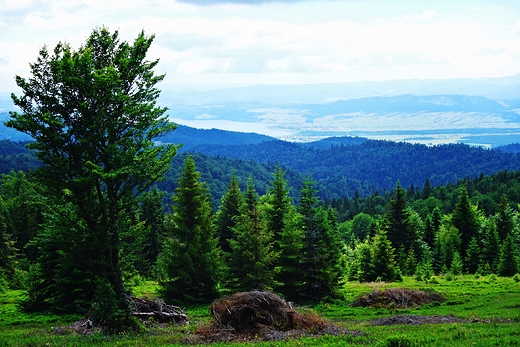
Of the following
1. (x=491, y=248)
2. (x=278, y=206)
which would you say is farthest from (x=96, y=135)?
(x=491, y=248)

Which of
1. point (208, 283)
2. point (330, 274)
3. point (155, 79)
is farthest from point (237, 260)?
point (155, 79)

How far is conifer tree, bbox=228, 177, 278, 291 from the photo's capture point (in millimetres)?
27703

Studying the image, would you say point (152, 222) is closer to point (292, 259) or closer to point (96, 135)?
point (292, 259)

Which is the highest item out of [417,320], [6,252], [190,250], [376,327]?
[190,250]

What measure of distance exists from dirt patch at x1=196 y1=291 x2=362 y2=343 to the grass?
1.10 meters

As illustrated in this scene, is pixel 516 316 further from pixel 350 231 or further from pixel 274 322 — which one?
pixel 350 231

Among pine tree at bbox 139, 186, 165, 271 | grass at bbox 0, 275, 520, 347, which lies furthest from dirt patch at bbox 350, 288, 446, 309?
pine tree at bbox 139, 186, 165, 271

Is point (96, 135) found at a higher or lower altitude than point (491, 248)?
higher

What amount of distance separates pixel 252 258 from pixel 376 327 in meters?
10.7

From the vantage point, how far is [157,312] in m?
21.3

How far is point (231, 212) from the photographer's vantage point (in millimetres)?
43906

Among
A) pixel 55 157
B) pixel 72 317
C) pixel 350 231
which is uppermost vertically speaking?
pixel 55 157

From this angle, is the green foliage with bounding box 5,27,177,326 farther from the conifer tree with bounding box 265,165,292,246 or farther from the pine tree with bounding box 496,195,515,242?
the pine tree with bounding box 496,195,515,242

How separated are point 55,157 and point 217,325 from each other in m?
8.84
